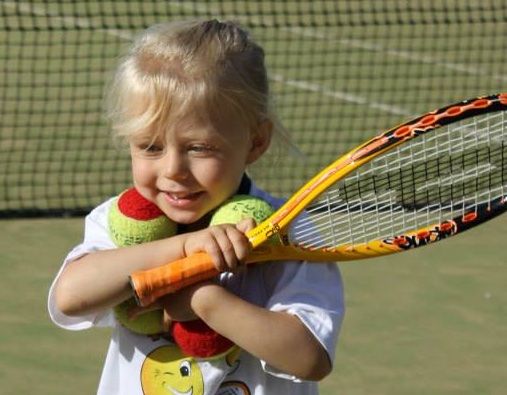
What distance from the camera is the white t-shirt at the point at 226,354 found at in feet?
8.03

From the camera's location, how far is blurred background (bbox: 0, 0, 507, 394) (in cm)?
461

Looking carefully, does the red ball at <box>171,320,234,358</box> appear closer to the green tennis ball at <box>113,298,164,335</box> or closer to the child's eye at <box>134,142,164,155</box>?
the green tennis ball at <box>113,298,164,335</box>

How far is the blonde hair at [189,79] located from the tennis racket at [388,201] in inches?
7.9

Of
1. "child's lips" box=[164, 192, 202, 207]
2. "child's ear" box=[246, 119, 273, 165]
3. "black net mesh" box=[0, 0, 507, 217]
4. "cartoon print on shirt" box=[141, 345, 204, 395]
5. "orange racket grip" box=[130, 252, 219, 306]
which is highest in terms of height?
"child's ear" box=[246, 119, 273, 165]

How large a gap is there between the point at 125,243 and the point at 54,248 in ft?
11.1

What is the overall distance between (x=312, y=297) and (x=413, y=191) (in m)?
0.53

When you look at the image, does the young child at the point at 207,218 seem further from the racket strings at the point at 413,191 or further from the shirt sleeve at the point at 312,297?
the racket strings at the point at 413,191

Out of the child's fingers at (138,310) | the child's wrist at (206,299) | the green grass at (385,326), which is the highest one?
the child's wrist at (206,299)

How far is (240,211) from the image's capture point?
94.1 inches

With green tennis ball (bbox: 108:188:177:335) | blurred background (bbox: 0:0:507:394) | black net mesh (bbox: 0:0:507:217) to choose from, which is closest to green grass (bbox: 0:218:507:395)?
blurred background (bbox: 0:0:507:394)

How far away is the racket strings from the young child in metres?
0.16

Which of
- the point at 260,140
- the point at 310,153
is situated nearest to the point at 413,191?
the point at 260,140

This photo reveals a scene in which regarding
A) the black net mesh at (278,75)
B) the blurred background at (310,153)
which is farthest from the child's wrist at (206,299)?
the black net mesh at (278,75)

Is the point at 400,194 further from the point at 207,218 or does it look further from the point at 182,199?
the point at 182,199
